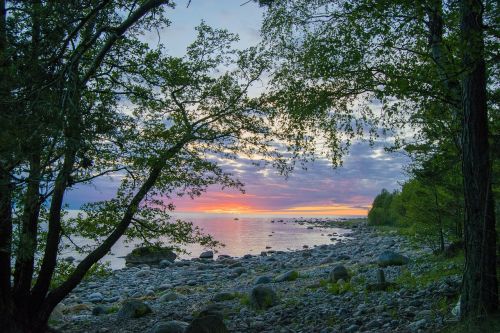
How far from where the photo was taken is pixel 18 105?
5219 millimetres

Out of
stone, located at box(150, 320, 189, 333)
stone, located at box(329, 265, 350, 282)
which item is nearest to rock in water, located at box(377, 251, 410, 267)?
stone, located at box(329, 265, 350, 282)

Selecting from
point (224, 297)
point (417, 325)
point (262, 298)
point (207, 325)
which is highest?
point (417, 325)

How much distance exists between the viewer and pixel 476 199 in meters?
6.80

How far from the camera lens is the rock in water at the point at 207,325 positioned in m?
8.63

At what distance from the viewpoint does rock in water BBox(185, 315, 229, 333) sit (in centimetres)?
863

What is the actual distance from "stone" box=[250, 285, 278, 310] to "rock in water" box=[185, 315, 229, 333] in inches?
137

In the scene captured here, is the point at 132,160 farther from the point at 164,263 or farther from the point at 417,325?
the point at 164,263

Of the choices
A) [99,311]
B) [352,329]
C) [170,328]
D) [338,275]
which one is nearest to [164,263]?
[99,311]

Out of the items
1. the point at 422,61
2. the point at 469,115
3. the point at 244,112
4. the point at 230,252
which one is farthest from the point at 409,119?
the point at 230,252

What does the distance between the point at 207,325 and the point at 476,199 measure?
19.7 feet

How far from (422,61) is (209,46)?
6.89m

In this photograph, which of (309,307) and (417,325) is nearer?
(417,325)

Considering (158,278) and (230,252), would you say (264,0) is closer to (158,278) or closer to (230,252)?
(158,278)

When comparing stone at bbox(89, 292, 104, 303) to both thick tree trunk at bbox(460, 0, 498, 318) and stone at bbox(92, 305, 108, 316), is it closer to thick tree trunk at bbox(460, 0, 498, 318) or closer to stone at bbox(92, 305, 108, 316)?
stone at bbox(92, 305, 108, 316)
